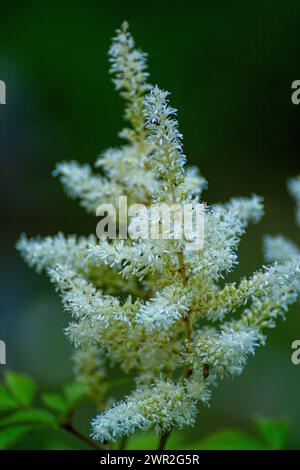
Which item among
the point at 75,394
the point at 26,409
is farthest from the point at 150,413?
the point at 26,409

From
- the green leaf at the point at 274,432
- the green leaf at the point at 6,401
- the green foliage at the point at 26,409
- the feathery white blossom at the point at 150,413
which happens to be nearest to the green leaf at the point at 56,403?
the green foliage at the point at 26,409

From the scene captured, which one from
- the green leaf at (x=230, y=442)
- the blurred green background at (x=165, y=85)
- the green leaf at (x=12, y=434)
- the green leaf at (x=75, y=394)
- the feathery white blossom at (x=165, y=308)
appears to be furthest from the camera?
the blurred green background at (x=165, y=85)

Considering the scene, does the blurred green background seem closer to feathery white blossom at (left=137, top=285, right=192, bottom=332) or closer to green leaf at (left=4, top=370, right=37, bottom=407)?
green leaf at (left=4, top=370, right=37, bottom=407)

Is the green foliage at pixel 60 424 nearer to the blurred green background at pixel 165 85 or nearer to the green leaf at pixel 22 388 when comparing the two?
the green leaf at pixel 22 388

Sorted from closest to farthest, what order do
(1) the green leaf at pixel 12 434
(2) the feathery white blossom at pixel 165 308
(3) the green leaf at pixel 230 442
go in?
(2) the feathery white blossom at pixel 165 308 < (1) the green leaf at pixel 12 434 < (3) the green leaf at pixel 230 442

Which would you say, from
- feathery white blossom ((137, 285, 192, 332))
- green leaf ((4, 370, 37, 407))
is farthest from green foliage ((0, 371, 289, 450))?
feathery white blossom ((137, 285, 192, 332))

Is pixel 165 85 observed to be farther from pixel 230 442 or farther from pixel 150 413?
pixel 150 413
